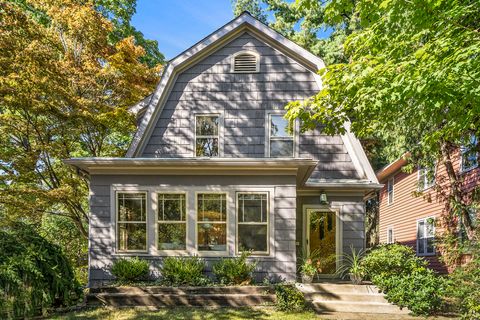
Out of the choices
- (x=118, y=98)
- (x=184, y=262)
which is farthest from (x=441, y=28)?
(x=118, y=98)

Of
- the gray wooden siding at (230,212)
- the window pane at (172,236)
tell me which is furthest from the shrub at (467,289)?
the window pane at (172,236)

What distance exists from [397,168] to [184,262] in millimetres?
12777

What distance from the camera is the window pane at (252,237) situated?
843 centimetres

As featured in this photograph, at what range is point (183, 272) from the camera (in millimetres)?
8000

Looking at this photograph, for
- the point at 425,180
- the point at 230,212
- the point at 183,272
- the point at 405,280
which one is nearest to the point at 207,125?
the point at 230,212

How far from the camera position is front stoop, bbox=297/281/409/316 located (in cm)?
746

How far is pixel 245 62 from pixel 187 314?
747cm

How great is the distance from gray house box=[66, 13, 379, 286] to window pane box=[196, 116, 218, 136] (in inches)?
1.2

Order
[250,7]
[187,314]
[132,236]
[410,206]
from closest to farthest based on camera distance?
1. [187,314]
2. [132,236]
3. [410,206]
4. [250,7]

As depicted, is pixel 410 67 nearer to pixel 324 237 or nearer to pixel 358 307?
pixel 358 307

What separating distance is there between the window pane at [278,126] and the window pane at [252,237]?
3.34m

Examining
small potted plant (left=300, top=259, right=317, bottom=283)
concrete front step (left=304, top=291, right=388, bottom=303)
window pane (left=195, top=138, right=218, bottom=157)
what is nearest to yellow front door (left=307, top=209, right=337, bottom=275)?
small potted plant (left=300, top=259, right=317, bottom=283)

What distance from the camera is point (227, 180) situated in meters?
8.54

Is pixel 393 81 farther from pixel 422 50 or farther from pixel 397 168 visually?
pixel 397 168
